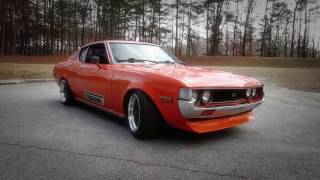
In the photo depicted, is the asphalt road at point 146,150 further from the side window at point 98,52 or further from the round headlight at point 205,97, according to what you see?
the side window at point 98,52

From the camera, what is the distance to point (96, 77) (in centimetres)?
530

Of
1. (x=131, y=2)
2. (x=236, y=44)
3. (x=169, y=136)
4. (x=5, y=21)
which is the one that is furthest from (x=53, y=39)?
(x=169, y=136)

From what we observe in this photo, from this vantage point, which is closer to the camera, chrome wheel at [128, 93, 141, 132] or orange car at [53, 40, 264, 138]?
orange car at [53, 40, 264, 138]

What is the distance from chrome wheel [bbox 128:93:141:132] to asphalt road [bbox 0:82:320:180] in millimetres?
192

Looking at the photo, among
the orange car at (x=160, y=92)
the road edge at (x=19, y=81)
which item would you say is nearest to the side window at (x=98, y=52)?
the orange car at (x=160, y=92)

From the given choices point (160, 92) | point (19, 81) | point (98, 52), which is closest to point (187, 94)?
point (160, 92)

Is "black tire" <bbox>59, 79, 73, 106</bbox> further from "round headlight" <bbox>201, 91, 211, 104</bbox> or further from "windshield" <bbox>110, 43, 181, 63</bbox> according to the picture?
"round headlight" <bbox>201, 91, 211, 104</bbox>

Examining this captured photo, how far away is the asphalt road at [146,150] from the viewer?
3109 millimetres

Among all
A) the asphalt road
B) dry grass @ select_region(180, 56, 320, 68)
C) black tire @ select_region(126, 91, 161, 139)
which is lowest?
the asphalt road

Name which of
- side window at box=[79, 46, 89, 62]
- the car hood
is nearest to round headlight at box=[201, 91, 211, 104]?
the car hood

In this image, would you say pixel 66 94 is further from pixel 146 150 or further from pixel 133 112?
pixel 146 150

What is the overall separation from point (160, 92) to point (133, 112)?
27.2 inches

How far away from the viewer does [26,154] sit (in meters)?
3.58

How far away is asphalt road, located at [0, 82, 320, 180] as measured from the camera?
3.11 meters
